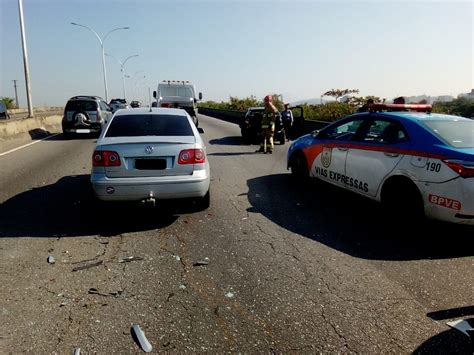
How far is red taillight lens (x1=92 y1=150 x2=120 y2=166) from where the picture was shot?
517 centimetres

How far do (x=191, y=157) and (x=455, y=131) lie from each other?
358 cm

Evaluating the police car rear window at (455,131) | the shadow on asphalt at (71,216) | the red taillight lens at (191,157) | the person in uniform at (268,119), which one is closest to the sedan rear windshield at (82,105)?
the person in uniform at (268,119)

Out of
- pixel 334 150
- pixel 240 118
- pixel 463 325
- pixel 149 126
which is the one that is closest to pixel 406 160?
pixel 334 150

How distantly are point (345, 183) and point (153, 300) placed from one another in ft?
13.4

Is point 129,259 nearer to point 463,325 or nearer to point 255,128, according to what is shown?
point 463,325

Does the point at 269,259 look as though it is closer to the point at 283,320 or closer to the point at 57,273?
the point at 283,320

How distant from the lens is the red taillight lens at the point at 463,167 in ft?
14.3

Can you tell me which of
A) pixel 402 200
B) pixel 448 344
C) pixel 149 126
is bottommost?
pixel 448 344

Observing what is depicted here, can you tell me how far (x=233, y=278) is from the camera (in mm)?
3846

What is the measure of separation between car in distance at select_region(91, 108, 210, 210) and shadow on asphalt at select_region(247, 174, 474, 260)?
136 centimetres

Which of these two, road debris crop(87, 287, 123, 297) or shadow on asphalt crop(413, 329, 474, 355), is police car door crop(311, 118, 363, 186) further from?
road debris crop(87, 287, 123, 297)

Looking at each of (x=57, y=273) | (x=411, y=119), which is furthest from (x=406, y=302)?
(x=57, y=273)

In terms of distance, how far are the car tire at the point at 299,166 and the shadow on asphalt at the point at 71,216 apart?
3.02 meters

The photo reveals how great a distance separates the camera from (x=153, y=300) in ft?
11.3
